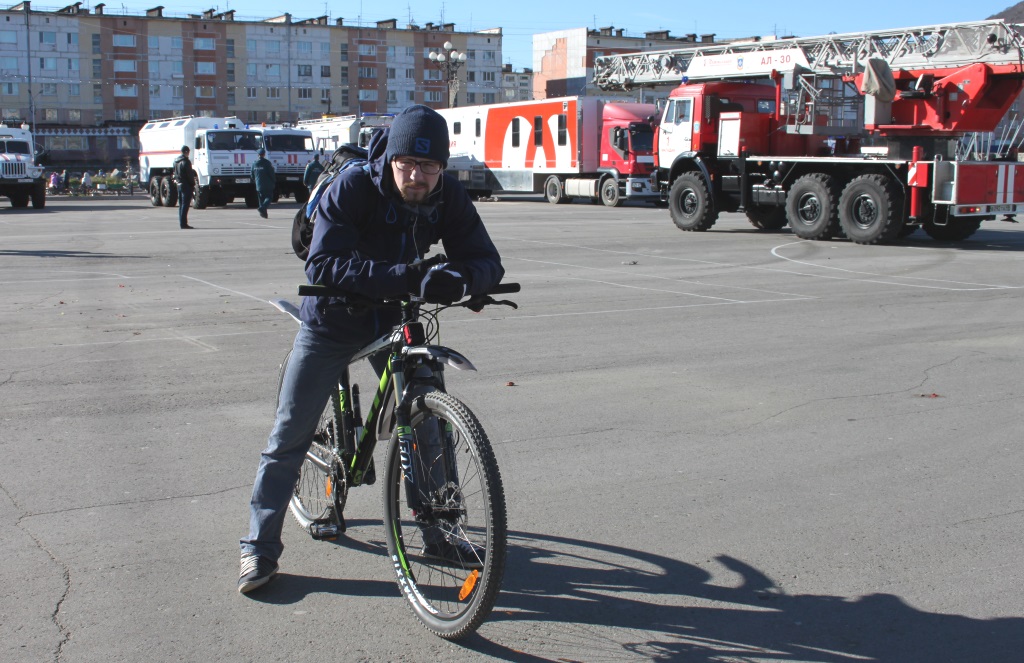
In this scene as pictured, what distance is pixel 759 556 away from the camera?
4.58 meters

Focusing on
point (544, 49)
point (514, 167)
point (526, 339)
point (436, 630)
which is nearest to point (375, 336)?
point (436, 630)

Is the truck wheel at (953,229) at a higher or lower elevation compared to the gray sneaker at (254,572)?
higher

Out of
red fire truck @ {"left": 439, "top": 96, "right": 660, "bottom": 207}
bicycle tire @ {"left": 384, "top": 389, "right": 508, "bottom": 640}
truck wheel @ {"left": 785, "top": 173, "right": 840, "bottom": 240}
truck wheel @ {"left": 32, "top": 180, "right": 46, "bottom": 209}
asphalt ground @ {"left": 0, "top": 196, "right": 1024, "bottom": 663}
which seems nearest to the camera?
bicycle tire @ {"left": 384, "top": 389, "right": 508, "bottom": 640}

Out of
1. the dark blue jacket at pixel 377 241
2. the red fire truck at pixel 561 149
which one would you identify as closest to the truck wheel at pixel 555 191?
the red fire truck at pixel 561 149

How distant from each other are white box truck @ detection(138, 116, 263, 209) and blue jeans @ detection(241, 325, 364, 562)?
104ft

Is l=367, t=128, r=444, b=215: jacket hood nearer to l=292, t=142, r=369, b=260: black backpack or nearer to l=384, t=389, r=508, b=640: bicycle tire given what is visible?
l=292, t=142, r=369, b=260: black backpack

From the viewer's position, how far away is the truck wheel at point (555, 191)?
127 feet

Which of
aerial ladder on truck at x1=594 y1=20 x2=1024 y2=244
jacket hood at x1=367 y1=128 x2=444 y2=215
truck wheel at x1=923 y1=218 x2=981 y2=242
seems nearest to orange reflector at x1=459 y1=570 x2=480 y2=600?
jacket hood at x1=367 y1=128 x2=444 y2=215

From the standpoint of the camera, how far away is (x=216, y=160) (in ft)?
113

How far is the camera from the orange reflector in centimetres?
361

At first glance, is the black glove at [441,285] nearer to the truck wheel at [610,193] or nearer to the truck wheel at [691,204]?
the truck wheel at [691,204]

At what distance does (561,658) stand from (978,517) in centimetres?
253

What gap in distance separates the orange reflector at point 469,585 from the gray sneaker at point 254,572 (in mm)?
889

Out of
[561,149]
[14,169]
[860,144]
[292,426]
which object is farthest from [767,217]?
[14,169]
